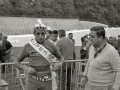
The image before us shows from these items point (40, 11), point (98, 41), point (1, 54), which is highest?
point (40, 11)

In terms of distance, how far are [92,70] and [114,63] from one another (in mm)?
374

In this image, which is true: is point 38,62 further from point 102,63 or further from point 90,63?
point 102,63

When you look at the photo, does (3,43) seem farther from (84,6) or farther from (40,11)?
(84,6)

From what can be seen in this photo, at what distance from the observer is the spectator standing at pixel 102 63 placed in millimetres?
3385

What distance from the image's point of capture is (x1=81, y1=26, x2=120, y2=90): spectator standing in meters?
3.39

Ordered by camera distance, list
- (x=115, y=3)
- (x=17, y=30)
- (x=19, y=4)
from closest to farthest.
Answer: (x=17, y=30)
(x=19, y=4)
(x=115, y=3)

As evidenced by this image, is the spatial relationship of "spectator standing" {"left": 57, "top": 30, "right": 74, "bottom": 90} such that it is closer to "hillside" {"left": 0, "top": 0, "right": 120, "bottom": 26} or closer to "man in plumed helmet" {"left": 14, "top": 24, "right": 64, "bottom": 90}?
"man in plumed helmet" {"left": 14, "top": 24, "right": 64, "bottom": 90}

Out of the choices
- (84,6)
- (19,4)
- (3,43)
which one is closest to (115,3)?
(84,6)

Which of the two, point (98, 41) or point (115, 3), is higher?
point (115, 3)

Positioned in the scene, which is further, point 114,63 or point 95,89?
point 95,89

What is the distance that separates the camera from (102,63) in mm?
3451

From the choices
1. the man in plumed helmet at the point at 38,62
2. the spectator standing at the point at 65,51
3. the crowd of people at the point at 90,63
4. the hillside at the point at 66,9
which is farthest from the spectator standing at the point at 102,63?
the hillside at the point at 66,9

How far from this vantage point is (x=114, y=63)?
334cm

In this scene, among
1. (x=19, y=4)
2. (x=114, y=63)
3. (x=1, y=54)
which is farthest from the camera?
(x=19, y=4)
